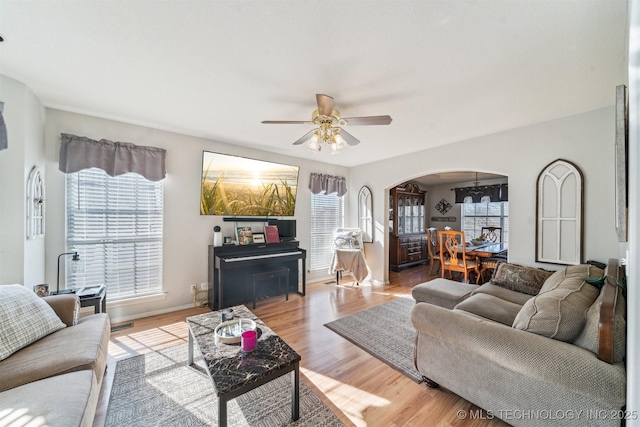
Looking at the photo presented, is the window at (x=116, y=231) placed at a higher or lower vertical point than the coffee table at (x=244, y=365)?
higher

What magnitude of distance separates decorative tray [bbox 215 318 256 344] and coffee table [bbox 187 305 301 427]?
0.13ft

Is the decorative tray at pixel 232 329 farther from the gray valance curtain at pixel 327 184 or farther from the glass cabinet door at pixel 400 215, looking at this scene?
the glass cabinet door at pixel 400 215

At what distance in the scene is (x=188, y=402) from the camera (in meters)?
1.74

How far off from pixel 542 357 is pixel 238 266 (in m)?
3.14

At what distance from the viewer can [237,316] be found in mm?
2191

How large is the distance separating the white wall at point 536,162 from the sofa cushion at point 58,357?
4.33 metres

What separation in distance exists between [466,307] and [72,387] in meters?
2.95

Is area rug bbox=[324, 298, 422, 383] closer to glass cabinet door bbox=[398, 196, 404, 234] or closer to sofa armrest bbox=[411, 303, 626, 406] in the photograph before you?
sofa armrest bbox=[411, 303, 626, 406]

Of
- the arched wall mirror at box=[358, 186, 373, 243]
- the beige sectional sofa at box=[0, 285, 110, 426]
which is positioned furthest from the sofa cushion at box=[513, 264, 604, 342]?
the arched wall mirror at box=[358, 186, 373, 243]

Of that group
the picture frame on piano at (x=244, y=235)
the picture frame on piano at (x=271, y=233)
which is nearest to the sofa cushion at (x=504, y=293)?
the picture frame on piano at (x=271, y=233)

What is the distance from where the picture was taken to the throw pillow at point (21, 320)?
149 centimetres

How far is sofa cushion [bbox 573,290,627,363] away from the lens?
1204mm

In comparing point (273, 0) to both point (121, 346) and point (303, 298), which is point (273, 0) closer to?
point (121, 346)

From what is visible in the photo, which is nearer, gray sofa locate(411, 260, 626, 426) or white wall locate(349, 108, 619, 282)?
gray sofa locate(411, 260, 626, 426)
